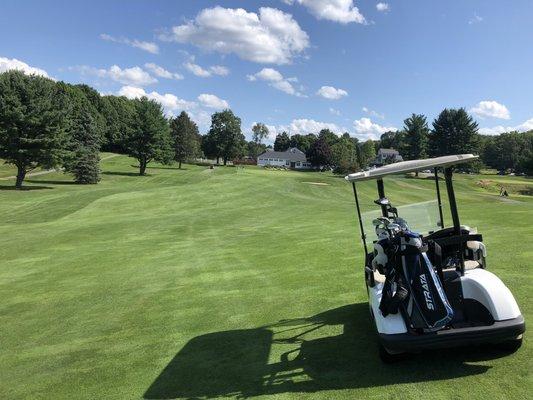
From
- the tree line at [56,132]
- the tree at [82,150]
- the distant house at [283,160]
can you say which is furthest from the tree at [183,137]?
the distant house at [283,160]

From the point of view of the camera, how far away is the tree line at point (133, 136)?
42.4 m

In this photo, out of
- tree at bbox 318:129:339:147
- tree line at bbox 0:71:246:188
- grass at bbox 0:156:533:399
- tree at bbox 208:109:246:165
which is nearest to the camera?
grass at bbox 0:156:533:399

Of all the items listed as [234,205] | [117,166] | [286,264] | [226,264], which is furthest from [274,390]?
[117,166]

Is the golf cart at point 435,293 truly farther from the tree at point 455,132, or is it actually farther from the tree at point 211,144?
the tree at point 211,144

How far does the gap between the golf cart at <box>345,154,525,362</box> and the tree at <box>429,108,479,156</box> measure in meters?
76.9

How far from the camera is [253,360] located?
19.1 ft

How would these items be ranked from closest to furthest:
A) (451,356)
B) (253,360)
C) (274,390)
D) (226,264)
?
(274,390) < (451,356) < (253,360) < (226,264)

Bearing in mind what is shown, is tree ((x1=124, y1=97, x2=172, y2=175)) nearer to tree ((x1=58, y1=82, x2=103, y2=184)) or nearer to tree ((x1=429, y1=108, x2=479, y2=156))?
tree ((x1=58, y1=82, x2=103, y2=184))

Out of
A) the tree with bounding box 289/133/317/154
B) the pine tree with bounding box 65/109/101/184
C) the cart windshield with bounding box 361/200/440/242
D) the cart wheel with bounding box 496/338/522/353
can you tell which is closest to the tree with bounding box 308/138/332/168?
the tree with bounding box 289/133/317/154

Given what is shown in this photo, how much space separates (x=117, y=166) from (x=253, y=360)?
3057 inches

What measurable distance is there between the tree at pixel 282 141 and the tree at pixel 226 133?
65863mm

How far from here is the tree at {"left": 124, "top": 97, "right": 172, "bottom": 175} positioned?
6506 centimetres

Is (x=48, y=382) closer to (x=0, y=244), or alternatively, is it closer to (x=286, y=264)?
(x=286, y=264)

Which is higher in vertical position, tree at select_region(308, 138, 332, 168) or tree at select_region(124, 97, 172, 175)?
tree at select_region(124, 97, 172, 175)
